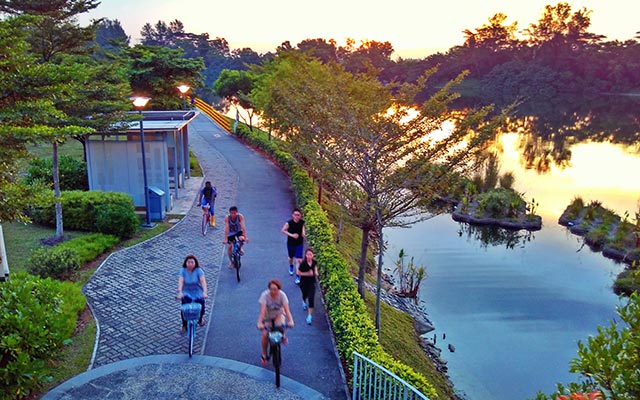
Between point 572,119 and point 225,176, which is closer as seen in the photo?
point 225,176

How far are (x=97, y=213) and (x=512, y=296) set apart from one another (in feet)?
39.7

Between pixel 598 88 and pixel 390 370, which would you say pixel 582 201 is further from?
pixel 598 88

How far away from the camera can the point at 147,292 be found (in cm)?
996

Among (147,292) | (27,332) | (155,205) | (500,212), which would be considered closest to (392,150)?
(147,292)

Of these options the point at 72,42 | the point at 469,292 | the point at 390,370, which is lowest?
the point at 469,292

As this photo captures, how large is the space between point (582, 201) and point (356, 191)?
1871cm

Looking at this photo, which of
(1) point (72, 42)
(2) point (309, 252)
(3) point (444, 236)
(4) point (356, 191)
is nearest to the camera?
(2) point (309, 252)

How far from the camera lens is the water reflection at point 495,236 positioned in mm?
20453

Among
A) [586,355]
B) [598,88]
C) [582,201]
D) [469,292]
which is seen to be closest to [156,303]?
[586,355]

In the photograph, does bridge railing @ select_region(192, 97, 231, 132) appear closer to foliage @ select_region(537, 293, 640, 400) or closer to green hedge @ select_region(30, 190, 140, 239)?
green hedge @ select_region(30, 190, 140, 239)

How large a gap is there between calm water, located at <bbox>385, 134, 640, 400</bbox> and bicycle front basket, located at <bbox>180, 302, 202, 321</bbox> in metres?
6.16

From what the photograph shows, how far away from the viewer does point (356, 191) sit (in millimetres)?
10039

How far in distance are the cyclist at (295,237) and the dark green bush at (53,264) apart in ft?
14.5

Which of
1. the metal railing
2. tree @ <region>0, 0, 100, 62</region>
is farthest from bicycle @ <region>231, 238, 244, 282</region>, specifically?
tree @ <region>0, 0, 100, 62</region>
